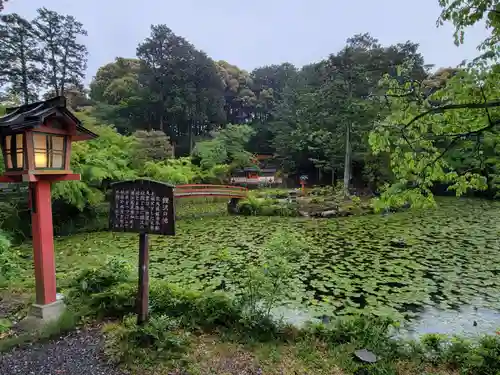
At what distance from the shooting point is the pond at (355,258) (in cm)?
534

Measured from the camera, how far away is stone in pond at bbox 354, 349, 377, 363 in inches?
123

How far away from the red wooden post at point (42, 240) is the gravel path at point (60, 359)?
0.67 m

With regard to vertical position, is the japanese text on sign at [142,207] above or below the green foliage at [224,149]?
below

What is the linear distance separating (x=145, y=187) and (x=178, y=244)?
558 cm

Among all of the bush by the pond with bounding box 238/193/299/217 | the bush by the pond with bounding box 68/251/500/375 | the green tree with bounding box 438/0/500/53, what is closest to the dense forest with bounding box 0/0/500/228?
the green tree with bounding box 438/0/500/53

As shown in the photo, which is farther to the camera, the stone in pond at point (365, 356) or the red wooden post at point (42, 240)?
the red wooden post at point (42, 240)

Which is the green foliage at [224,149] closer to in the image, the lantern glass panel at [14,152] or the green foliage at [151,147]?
the green foliage at [151,147]

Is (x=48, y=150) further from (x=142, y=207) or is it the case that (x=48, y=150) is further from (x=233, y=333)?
(x=233, y=333)

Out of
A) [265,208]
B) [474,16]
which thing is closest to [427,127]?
[474,16]

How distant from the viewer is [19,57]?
58.6 ft

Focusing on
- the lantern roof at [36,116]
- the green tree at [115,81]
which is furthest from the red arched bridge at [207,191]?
the green tree at [115,81]

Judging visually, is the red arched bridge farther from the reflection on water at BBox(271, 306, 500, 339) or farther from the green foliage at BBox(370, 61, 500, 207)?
the green foliage at BBox(370, 61, 500, 207)

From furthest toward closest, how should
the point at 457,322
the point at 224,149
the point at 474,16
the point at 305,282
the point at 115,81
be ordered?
the point at 115,81, the point at 224,149, the point at 305,282, the point at 457,322, the point at 474,16

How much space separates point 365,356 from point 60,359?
2.84m
